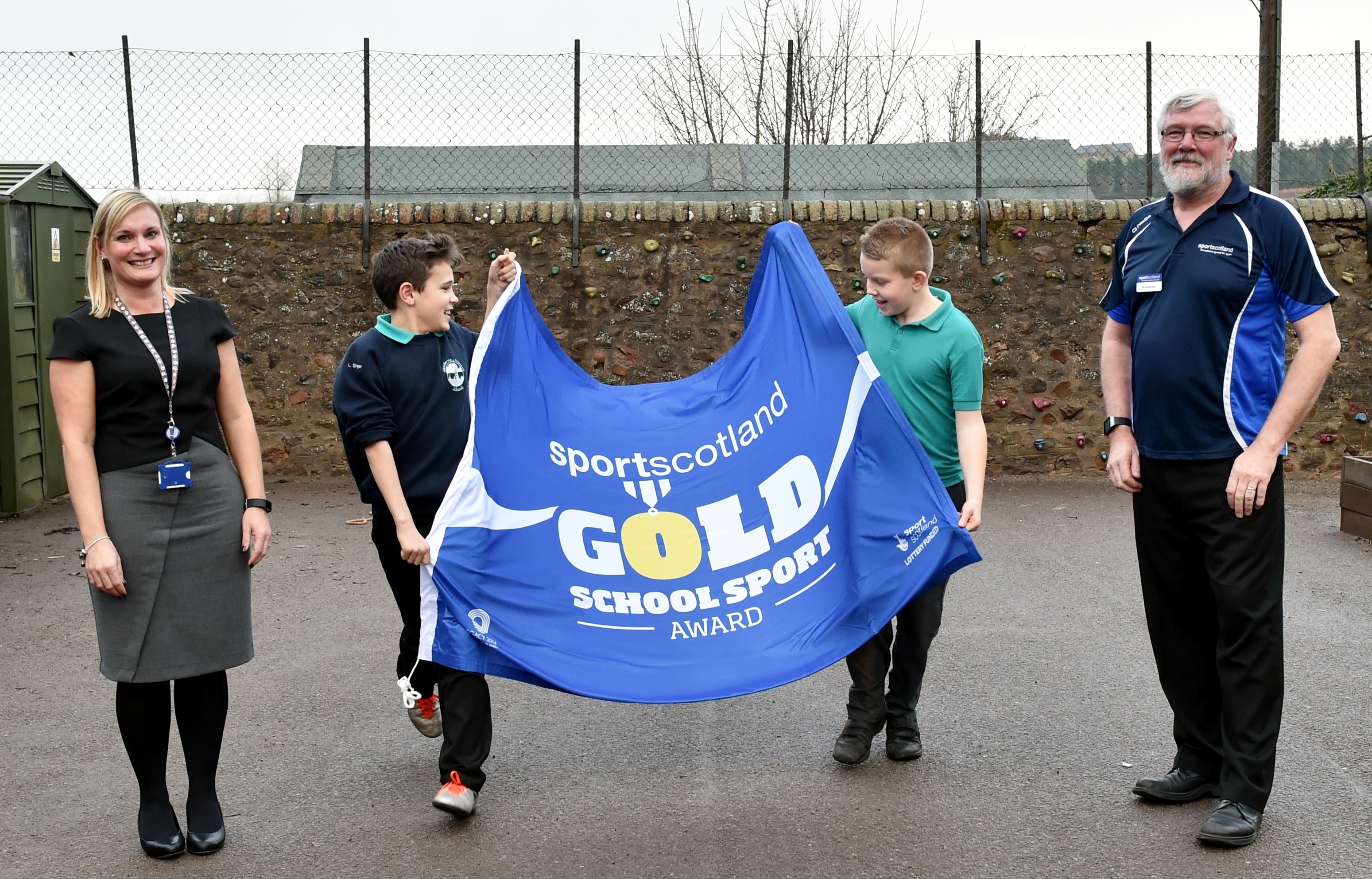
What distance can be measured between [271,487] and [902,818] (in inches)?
284

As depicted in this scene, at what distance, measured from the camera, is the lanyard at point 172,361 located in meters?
3.45

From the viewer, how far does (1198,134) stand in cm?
354

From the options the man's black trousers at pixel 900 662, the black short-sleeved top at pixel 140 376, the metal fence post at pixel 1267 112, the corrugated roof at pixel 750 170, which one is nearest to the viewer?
the black short-sleeved top at pixel 140 376

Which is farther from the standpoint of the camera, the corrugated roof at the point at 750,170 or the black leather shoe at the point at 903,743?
the corrugated roof at the point at 750,170

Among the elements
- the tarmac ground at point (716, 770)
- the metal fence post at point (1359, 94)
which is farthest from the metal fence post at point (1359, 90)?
the tarmac ground at point (716, 770)

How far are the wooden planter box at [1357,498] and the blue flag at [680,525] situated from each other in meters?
4.99

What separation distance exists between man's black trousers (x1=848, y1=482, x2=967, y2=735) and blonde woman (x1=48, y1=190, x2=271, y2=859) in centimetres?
189

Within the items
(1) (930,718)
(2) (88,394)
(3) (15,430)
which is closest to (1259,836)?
(1) (930,718)

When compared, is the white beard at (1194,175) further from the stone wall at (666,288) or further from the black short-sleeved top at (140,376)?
the stone wall at (666,288)

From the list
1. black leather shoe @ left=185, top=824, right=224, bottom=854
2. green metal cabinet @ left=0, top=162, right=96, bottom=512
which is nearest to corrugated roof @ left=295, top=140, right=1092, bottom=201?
green metal cabinet @ left=0, top=162, right=96, bottom=512

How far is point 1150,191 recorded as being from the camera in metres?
10.8

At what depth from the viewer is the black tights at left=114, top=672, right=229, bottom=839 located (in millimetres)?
3535

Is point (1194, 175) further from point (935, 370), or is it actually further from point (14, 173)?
point (14, 173)

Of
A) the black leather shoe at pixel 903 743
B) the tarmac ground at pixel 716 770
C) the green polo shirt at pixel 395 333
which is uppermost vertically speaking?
the green polo shirt at pixel 395 333
